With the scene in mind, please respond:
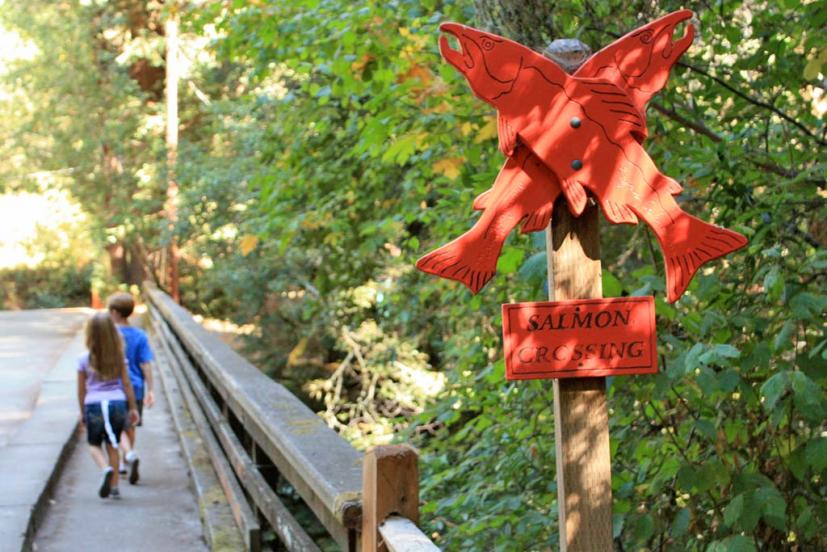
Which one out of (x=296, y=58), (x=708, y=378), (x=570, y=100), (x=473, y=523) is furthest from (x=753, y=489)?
(x=296, y=58)

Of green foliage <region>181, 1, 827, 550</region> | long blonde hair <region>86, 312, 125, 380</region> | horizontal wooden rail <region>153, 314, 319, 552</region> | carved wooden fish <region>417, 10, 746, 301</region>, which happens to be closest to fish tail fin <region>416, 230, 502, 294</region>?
carved wooden fish <region>417, 10, 746, 301</region>

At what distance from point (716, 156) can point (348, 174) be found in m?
7.19

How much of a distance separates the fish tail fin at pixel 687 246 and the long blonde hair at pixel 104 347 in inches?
229

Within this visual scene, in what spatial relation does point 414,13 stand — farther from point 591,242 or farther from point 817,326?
point 591,242

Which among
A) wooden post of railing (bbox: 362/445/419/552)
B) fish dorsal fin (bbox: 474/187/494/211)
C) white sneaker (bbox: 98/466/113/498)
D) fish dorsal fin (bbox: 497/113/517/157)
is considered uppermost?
fish dorsal fin (bbox: 497/113/517/157)

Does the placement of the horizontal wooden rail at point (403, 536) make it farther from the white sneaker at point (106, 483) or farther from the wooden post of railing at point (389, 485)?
the white sneaker at point (106, 483)

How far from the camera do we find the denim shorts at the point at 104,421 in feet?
26.9

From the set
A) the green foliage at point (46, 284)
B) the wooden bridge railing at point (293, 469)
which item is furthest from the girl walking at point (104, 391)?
the green foliage at point (46, 284)

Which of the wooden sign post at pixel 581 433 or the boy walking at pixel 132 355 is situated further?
the boy walking at pixel 132 355

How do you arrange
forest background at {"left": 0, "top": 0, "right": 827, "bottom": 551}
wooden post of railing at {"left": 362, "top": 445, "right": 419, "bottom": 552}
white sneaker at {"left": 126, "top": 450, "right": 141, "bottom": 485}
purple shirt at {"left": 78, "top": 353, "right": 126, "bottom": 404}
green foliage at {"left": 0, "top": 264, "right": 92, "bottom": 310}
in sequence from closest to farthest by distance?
wooden post of railing at {"left": 362, "top": 445, "right": 419, "bottom": 552} → forest background at {"left": 0, "top": 0, "right": 827, "bottom": 551} → purple shirt at {"left": 78, "top": 353, "right": 126, "bottom": 404} → white sneaker at {"left": 126, "top": 450, "right": 141, "bottom": 485} → green foliage at {"left": 0, "top": 264, "right": 92, "bottom": 310}

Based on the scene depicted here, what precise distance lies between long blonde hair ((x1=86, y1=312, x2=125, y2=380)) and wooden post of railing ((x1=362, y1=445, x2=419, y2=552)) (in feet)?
17.0

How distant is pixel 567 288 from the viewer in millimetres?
2930

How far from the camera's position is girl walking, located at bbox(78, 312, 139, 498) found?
8.13 metres

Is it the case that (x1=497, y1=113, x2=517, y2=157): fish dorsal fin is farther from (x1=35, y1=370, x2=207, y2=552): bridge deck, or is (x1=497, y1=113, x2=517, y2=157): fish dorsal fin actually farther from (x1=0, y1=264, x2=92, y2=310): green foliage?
(x1=0, y1=264, x2=92, y2=310): green foliage
